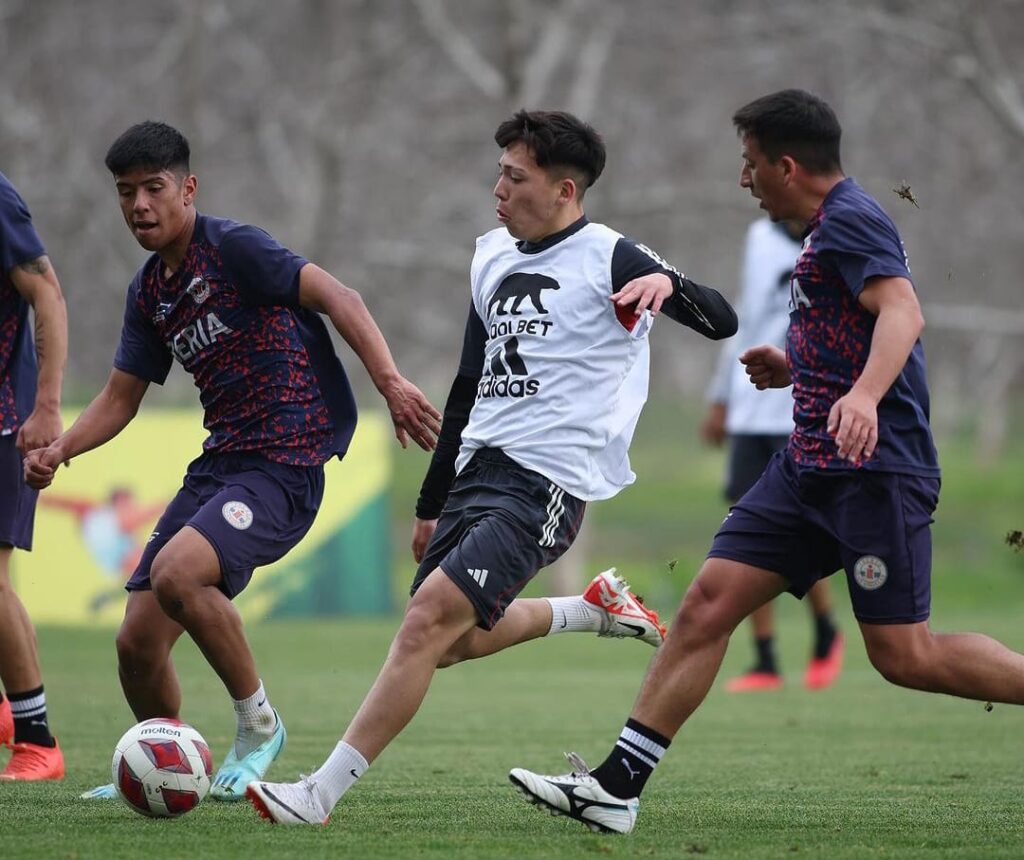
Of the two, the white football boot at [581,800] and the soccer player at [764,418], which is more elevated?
the soccer player at [764,418]

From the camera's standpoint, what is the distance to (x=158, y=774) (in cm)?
513

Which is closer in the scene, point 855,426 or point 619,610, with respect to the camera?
point 855,426

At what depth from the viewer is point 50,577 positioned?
14.4 metres

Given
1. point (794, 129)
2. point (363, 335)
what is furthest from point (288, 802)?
point (794, 129)

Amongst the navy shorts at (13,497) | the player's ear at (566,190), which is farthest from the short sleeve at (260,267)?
the navy shorts at (13,497)

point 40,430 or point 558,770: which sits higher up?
point 40,430

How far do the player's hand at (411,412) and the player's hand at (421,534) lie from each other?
0.65 meters

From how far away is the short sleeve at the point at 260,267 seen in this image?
224 inches

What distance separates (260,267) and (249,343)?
28 cm

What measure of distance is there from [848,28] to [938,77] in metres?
1.41

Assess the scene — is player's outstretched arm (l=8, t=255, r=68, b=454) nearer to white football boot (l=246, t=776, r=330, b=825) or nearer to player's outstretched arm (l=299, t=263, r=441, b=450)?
player's outstretched arm (l=299, t=263, r=441, b=450)

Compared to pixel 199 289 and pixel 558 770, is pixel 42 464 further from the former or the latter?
pixel 558 770

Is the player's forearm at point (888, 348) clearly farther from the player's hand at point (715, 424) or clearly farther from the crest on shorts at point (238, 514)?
the player's hand at point (715, 424)

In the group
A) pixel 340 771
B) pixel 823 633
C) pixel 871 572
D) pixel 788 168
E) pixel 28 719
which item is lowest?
pixel 28 719
